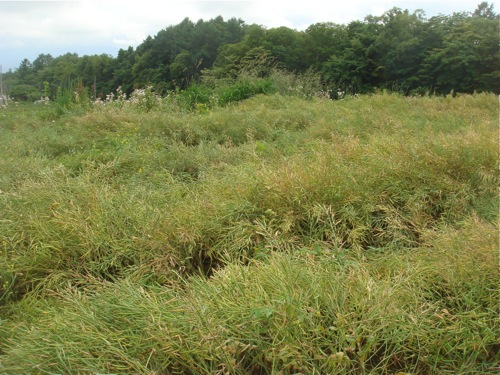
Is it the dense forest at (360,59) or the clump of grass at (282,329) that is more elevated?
the dense forest at (360,59)

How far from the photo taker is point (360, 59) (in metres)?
15.7

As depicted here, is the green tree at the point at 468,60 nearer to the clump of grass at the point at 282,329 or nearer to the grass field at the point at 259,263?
the grass field at the point at 259,263

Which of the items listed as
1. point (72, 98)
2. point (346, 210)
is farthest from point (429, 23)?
point (346, 210)

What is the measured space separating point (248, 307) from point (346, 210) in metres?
1.14

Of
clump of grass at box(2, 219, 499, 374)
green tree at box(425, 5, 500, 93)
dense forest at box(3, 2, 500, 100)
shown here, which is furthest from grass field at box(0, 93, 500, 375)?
green tree at box(425, 5, 500, 93)

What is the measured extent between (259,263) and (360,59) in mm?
14902

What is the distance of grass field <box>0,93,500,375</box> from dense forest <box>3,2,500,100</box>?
26.7 feet

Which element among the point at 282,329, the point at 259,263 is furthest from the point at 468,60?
the point at 282,329

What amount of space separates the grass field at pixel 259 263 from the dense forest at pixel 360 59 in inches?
321

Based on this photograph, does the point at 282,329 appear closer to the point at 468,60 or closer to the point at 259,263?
the point at 259,263

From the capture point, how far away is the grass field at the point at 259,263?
1640 mm

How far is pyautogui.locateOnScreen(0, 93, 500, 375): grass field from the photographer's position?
1.64 meters

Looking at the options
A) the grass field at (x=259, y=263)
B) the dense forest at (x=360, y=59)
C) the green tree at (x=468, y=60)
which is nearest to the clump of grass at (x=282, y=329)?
the grass field at (x=259, y=263)

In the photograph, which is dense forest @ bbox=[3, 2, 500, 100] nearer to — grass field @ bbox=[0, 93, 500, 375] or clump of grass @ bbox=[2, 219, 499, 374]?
grass field @ bbox=[0, 93, 500, 375]
